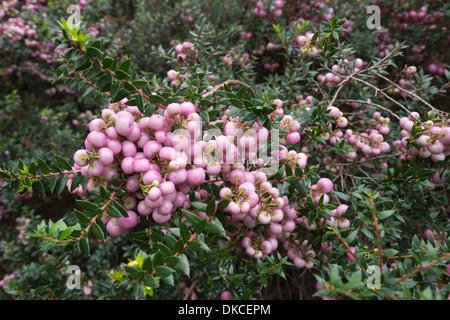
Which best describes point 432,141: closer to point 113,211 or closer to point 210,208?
point 210,208

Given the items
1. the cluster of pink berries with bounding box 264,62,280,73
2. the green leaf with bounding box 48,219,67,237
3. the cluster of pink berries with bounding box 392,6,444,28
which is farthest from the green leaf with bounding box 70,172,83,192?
the cluster of pink berries with bounding box 392,6,444,28

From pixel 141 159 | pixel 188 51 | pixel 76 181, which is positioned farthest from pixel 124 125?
pixel 188 51

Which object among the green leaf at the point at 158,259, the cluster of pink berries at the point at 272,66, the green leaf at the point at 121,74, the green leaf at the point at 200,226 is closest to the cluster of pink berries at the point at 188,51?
the cluster of pink berries at the point at 272,66

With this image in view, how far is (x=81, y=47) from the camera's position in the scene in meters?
0.89

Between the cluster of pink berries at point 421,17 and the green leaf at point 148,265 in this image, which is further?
the cluster of pink berries at point 421,17

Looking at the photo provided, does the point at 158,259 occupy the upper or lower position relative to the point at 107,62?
lower

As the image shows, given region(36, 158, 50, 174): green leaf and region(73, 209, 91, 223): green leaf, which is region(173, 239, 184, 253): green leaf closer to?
region(73, 209, 91, 223): green leaf

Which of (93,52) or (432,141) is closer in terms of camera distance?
(93,52)

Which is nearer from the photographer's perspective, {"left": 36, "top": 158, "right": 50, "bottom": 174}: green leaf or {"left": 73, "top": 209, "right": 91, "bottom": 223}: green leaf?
{"left": 73, "top": 209, "right": 91, "bottom": 223}: green leaf

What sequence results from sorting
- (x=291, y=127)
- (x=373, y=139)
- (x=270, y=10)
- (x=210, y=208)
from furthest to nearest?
(x=270, y=10), (x=373, y=139), (x=291, y=127), (x=210, y=208)

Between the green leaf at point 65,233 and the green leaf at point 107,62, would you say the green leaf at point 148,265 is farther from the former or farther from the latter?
the green leaf at point 107,62

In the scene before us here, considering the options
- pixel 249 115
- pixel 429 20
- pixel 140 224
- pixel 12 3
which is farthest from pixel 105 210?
pixel 12 3

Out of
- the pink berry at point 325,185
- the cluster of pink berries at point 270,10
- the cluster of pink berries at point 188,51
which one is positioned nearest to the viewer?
the pink berry at point 325,185

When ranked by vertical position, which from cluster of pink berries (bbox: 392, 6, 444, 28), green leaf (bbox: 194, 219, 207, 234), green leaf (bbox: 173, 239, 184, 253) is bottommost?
green leaf (bbox: 173, 239, 184, 253)
